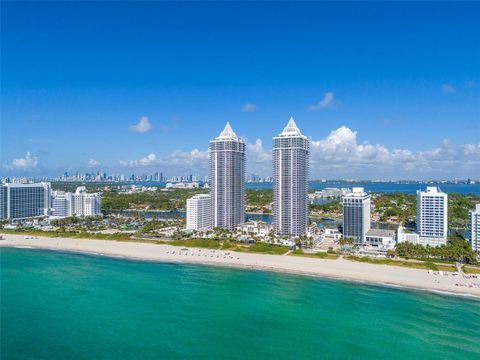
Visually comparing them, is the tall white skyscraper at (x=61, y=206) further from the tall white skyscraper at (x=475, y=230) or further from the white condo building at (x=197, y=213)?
the tall white skyscraper at (x=475, y=230)

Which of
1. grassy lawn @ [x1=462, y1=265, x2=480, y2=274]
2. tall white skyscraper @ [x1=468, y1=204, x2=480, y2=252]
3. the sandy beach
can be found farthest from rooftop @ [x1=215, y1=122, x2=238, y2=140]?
grassy lawn @ [x1=462, y1=265, x2=480, y2=274]

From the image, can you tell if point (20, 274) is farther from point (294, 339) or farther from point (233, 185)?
point (233, 185)

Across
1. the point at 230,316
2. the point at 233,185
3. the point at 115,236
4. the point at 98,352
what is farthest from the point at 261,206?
the point at 98,352

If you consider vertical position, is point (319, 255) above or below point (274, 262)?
above

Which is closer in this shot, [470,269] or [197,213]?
[470,269]

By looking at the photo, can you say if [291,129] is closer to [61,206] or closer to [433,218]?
[433,218]

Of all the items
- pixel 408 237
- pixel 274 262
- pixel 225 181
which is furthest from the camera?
pixel 225 181

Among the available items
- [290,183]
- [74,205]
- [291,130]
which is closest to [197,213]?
[290,183]
